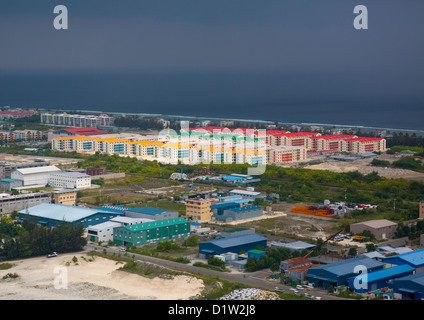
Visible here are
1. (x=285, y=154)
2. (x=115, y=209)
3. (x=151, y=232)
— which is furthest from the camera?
(x=285, y=154)

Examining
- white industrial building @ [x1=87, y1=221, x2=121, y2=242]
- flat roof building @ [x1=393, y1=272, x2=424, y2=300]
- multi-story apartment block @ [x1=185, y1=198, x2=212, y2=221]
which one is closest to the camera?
flat roof building @ [x1=393, y1=272, x2=424, y2=300]

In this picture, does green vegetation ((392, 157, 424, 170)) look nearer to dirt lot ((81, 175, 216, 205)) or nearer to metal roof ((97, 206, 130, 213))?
dirt lot ((81, 175, 216, 205))

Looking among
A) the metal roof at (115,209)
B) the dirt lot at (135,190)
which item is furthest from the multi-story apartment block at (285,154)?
the metal roof at (115,209)

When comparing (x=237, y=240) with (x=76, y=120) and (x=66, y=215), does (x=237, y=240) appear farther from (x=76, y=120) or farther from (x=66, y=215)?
(x=76, y=120)

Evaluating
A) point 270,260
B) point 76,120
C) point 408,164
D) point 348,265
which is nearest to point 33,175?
point 270,260

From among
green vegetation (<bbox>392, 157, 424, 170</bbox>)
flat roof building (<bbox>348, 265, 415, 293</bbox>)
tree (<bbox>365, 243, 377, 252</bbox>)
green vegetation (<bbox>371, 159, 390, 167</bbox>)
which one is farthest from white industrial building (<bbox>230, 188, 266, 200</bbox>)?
flat roof building (<bbox>348, 265, 415, 293</bbox>)
